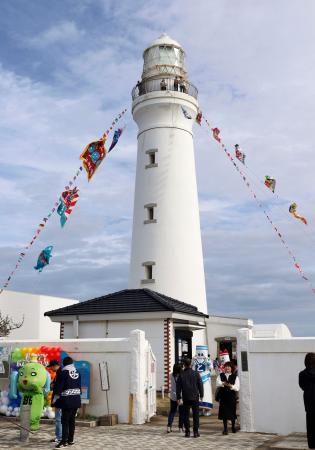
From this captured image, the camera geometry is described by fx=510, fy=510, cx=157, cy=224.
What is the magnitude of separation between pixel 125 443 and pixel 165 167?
17.0 m

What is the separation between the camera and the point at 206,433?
1228 cm

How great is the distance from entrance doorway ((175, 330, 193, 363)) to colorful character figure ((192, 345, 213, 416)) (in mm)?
3303

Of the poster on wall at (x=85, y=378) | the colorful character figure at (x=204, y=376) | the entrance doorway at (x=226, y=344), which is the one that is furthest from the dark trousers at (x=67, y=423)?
the entrance doorway at (x=226, y=344)

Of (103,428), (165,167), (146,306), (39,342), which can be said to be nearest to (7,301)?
(165,167)

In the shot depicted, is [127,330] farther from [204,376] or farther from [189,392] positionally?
[189,392]

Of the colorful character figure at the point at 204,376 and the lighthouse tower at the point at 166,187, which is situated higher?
the lighthouse tower at the point at 166,187

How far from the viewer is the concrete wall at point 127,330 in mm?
18734

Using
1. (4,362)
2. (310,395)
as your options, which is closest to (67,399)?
(310,395)

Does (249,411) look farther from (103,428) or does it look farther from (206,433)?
(103,428)

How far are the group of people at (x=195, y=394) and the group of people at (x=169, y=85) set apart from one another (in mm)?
17493

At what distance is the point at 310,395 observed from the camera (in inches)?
374

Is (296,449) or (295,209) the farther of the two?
(295,209)

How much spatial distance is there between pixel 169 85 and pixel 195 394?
61.5 feet

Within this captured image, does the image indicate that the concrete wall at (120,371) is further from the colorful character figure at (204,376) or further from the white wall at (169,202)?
the white wall at (169,202)
